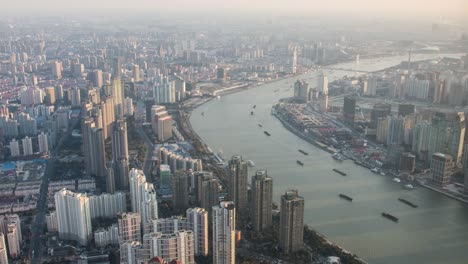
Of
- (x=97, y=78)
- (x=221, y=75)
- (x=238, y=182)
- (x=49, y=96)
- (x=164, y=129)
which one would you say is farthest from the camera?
(x=221, y=75)

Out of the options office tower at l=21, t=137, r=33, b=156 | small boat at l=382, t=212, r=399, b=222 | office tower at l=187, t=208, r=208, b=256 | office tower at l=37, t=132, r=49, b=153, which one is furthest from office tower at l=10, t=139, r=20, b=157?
small boat at l=382, t=212, r=399, b=222

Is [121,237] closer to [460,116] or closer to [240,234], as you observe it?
[240,234]

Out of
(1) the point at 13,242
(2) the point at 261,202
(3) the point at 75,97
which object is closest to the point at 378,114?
(2) the point at 261,202

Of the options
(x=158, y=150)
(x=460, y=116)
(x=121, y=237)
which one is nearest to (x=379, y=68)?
(x=460, y=116)

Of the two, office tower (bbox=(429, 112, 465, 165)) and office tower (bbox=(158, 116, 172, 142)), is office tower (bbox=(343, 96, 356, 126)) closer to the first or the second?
office tower (bbox=(429, 112, 465, 165))

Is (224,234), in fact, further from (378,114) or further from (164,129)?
(378,114)
